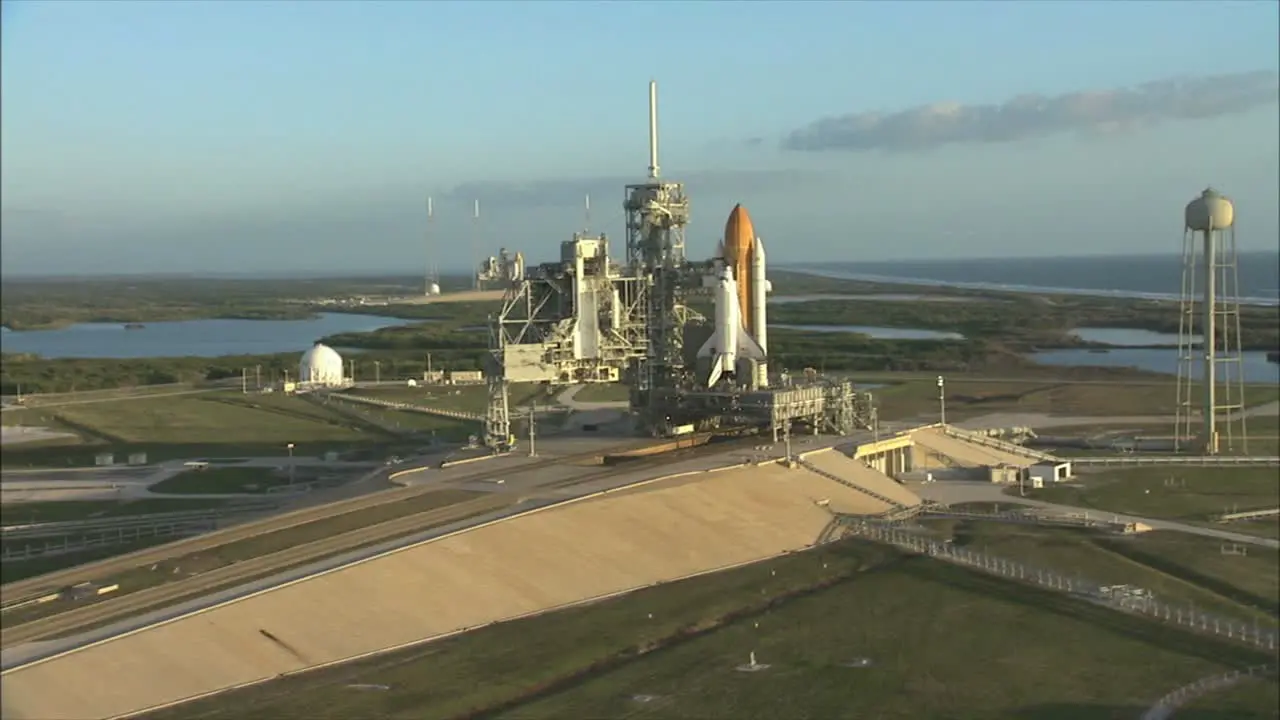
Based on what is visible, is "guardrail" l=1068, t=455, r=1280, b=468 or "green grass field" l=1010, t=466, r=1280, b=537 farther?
"guardrail" l=1068, t=455, r=1280, b=468

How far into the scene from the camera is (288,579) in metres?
42.4

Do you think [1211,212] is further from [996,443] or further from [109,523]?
[109,523]

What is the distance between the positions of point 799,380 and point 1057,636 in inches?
1626

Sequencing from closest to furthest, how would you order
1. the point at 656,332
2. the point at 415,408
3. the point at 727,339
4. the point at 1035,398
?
1. the point at 727,339
2. the point at 656,332
3. the point at 415,408
4. the point at 1035,398

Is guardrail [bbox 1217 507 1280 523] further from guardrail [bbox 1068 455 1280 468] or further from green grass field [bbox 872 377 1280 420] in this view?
green grass field [bbox 872 377 1280 420]

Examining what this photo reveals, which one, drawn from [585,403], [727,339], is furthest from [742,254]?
[585,403]

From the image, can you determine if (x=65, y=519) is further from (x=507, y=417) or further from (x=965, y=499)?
(x=965, y=499)

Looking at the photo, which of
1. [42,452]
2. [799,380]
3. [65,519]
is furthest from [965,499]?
[42,452]

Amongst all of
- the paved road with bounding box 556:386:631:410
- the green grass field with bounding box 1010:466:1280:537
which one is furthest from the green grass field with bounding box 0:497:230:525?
the green grass field with bounding box 1010:466:1280:537

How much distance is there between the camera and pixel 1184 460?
3145 inches

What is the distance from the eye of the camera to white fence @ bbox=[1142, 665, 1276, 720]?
113 ft

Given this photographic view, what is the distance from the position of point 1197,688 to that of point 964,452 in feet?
146

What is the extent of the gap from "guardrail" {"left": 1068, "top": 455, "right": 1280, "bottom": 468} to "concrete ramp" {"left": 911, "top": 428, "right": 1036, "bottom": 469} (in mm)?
3843

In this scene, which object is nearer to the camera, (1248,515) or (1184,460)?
(1248,515)
